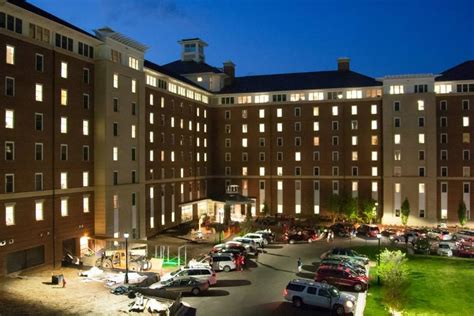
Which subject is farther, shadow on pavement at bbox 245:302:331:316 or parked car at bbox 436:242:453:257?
parked car at bbox 436:242:453:257

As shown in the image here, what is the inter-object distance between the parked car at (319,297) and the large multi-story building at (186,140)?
22.9 metres

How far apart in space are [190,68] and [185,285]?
60878 millimetres

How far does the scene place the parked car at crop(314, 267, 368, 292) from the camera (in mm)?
34969

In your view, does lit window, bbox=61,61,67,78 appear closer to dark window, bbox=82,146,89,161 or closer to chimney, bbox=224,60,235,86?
dark window, bbox=82,146,89,161

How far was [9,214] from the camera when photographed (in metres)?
37.6

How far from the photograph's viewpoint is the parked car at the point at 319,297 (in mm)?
29616

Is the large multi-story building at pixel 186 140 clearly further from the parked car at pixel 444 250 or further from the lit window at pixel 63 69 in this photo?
the parked car at pixel 444 250

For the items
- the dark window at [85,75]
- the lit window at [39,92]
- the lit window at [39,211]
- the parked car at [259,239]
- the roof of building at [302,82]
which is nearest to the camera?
the lit window at [39,211]

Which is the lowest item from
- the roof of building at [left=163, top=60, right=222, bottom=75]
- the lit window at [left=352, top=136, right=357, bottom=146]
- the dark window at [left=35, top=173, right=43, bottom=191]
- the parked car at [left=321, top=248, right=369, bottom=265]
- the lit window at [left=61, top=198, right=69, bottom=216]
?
the parked car at [left=321, top=248, right=369, bottom=265]

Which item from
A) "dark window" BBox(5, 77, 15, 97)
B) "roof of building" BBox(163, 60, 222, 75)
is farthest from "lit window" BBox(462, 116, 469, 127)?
"dark window" BBox(5, 77, 15, 97)

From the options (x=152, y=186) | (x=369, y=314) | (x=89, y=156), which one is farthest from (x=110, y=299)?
(x=152, y=186)

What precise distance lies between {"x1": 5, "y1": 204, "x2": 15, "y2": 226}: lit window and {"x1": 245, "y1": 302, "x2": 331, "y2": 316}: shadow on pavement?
69.3 ft

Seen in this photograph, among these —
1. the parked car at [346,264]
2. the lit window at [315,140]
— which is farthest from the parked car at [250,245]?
the lit window at [315,140]

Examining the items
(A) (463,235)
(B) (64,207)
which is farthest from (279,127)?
(B) (64,207)
